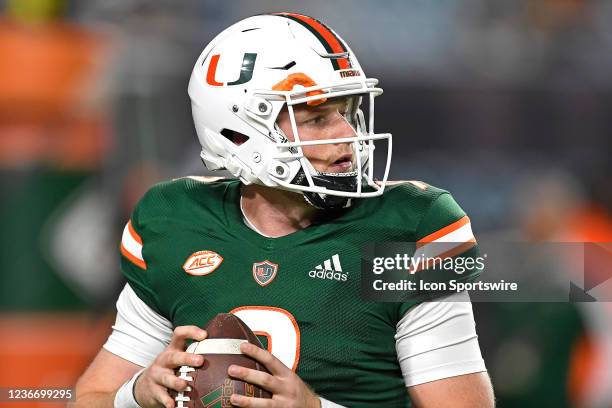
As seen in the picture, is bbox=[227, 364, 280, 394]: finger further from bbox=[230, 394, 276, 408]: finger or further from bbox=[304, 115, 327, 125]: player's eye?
bbox=[304, 115, 327, 125]: player's eye

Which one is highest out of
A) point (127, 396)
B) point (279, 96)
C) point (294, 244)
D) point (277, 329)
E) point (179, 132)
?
point (279, 96)

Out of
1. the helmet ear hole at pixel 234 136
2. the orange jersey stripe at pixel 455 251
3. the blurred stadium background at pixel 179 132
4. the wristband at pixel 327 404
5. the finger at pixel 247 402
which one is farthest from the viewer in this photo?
the blurred stadium background at pixel 179 132

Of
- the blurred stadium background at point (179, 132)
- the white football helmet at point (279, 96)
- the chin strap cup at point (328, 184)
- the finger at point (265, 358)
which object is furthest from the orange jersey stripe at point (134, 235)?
the blurred stadium background at point (179, 132)

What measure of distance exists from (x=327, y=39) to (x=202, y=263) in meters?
0.47

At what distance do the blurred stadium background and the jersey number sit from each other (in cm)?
197

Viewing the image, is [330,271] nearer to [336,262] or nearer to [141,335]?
[336,262]

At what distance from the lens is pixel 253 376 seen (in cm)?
167

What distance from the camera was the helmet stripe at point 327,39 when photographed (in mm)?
1968

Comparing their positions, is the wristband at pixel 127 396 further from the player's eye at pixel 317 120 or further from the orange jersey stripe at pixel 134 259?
the player's eye at pixel 317 120

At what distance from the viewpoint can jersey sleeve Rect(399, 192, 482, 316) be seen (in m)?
1.87

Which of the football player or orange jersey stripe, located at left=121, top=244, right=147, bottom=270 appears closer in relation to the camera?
the football player

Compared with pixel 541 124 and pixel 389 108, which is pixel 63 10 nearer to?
pixel 389 108

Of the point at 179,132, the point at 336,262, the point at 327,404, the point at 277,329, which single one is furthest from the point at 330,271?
the point at 179,132

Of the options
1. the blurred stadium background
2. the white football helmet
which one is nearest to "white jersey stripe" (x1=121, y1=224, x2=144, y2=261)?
the white football helmet
